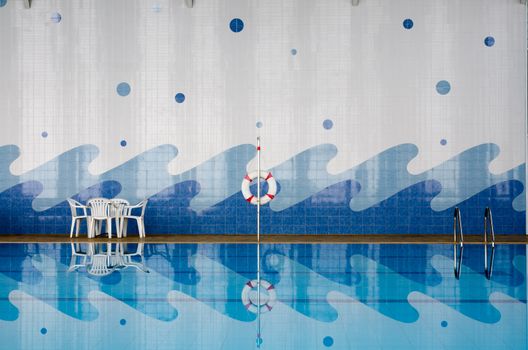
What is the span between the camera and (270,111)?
10047 mm

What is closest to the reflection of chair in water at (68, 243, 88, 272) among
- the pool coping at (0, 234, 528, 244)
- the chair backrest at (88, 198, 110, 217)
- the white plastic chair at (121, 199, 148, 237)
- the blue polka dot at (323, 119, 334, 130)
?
the pool coping at (0, 234, 528, 244)

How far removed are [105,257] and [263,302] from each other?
315 cm

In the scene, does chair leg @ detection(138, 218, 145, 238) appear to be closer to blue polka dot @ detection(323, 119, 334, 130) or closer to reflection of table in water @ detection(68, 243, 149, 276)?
reflection of table in water @ detection(68, 243, 149, 276)

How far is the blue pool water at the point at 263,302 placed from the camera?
10.8 ft

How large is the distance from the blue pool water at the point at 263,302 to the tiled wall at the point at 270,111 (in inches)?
112

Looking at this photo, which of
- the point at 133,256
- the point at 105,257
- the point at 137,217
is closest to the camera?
the point at 105,257

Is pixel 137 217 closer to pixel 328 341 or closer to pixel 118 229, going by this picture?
pixel 118 229

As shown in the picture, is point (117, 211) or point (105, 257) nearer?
point (105, 257)

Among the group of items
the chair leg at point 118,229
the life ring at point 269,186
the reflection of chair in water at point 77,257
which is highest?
the life ring at point 269,186

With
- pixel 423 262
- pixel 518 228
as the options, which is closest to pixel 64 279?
pixel 423 262

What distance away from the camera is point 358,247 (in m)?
8.14

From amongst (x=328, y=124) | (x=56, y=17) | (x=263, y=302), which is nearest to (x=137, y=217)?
(x=328, y=124)

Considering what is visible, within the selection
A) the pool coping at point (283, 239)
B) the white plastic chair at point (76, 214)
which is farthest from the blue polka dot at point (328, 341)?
the white plastic chair at point (76, 214)

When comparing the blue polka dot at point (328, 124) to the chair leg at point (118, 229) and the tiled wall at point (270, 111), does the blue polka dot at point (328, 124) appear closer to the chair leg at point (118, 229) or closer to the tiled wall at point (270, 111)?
the tiled wall at point (270, 111)
